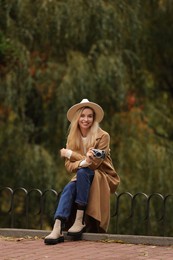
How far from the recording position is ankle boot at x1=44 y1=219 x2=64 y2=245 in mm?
7995

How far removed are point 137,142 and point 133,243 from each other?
23.9 ft

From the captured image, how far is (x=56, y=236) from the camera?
8062 millimetres

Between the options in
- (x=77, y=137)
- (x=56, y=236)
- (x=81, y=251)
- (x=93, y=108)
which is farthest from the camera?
(x=93, y=108)

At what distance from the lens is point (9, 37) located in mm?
15078

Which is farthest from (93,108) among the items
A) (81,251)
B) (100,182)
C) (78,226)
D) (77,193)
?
(81,251)

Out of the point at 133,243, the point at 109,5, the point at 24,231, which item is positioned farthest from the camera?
the point at 109,5

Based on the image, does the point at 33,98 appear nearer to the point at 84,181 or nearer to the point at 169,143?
the point at 169,143

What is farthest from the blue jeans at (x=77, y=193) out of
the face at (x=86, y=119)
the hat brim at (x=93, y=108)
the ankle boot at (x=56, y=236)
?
the hat brim at (x=93, y=108)

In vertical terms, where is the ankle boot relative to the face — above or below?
below

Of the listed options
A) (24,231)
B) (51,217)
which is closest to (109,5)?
(51,217)

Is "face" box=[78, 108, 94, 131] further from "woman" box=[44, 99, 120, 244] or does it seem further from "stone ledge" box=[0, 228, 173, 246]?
"stone ledge" box=[0, 228, 173, 246]

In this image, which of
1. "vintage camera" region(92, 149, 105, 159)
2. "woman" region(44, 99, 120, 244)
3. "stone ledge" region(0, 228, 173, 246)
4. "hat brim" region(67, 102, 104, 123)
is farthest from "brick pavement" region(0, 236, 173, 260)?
"hat brim" region(67, 102, 104, 123)

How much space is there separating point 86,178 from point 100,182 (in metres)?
0.29

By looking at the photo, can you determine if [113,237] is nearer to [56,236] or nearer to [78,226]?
[78,226]
